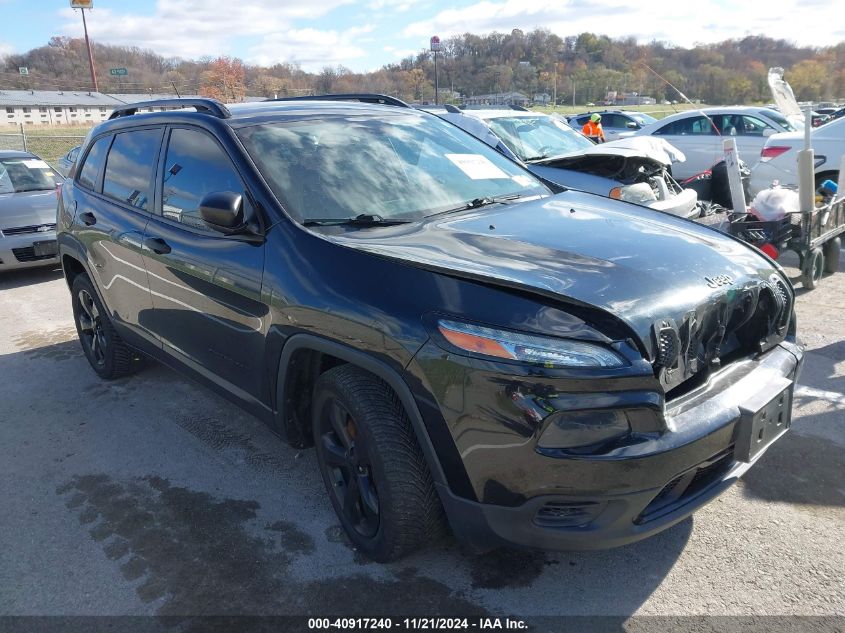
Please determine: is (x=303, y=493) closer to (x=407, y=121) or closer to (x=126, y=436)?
(x=126, y=436)

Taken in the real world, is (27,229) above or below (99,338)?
above

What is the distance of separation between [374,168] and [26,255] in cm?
671

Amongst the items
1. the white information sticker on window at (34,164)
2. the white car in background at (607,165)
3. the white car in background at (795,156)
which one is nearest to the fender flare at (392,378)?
the white car in background at (607,165)

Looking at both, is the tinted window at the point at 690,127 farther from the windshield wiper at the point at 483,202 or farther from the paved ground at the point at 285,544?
the windshield wiper at the point at 483,202

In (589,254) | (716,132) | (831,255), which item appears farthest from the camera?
(716,132)

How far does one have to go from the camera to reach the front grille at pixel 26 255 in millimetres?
8234

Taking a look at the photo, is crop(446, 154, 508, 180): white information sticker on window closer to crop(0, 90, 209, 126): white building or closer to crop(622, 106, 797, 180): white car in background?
crop(622, 106, 797, 180): white car in background

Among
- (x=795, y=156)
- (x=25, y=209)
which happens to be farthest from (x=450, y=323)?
(x=795, y=156)

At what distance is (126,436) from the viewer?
419cm

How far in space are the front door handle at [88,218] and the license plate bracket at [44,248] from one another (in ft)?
13.6

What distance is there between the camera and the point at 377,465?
2.56 meters

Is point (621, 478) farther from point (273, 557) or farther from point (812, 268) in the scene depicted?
point (812, 268)

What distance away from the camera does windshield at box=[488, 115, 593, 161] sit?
848 centimetres

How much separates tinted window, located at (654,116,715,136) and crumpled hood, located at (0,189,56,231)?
36.2 ft
